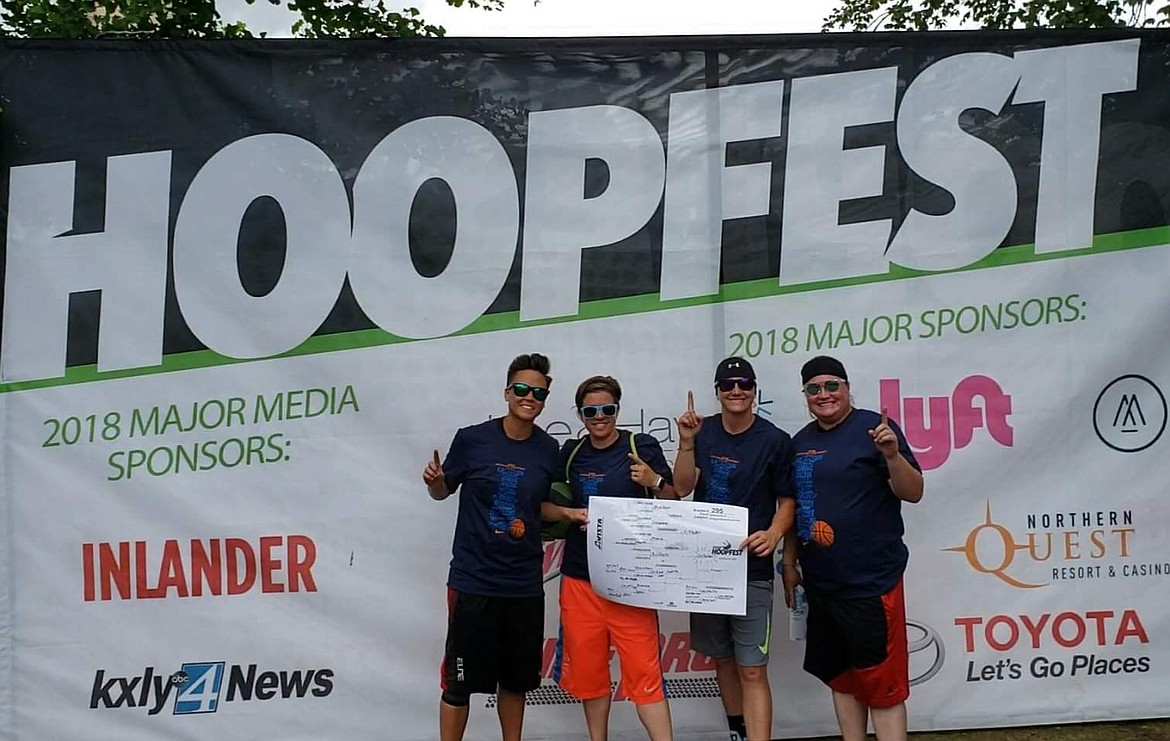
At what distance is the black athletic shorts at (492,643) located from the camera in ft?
11.5

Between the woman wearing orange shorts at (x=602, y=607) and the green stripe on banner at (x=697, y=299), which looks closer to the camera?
the woman wearing orange shorts at (x=602, y=607)

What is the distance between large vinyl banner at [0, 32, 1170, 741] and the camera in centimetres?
405

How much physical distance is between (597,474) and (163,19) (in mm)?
3246

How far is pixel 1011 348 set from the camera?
4191 mm

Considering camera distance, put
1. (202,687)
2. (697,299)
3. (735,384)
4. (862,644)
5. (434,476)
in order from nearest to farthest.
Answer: (862,644)
(735,384)
(434,476)
(202,687)
(697,299)

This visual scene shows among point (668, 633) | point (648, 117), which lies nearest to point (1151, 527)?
point (668, 633)

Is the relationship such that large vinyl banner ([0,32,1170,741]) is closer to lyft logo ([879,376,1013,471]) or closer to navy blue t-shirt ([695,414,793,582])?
lyft logo ([879,376,1013,471])

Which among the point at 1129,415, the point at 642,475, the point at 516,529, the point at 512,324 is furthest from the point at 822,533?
the point at 1129,415

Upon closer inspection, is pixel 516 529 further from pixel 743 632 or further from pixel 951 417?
pixel 951 417

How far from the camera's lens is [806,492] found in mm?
3389

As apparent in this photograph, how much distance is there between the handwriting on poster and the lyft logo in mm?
2357

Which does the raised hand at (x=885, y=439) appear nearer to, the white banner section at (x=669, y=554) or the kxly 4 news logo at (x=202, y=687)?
the white banner section at (x=669, y=554)

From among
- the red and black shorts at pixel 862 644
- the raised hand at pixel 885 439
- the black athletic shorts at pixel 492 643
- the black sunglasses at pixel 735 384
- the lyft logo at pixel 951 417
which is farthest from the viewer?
the lyft logo at pixel 951 417

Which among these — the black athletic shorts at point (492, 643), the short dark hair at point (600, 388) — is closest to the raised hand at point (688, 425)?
the short dark hair at point (600, 388)
